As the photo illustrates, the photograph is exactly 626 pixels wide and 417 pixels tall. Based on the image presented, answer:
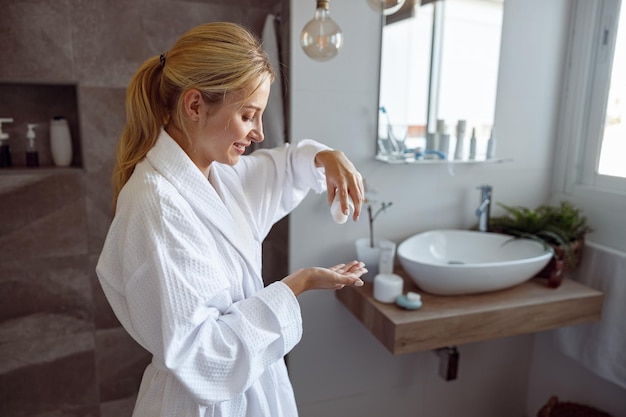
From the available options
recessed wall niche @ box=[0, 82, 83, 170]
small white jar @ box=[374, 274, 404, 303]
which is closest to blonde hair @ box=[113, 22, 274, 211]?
small white jar @ box=[374, 274, 404, 303]

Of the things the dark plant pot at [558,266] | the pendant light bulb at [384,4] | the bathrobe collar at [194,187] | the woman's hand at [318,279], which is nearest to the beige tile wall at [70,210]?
the pendant light bulb at [384,4]

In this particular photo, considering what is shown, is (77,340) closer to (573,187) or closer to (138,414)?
(138,414)

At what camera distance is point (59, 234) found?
6.12 ft

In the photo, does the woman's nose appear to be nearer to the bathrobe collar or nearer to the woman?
the woman

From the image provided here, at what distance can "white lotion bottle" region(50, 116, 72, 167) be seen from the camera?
1843mm

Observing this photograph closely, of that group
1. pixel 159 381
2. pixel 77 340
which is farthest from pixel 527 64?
pixel 77 340

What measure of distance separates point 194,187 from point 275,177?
0.37 meters

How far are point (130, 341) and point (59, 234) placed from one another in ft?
1.79

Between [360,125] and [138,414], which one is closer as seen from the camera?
[138,414]

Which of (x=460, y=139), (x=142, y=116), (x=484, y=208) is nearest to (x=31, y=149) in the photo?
(x=142, y=116)

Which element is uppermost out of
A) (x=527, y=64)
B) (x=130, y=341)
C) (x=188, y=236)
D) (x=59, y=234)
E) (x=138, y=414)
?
(x=527, y=64)

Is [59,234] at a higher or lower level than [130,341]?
higher

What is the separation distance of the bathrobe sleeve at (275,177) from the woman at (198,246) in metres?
0.12

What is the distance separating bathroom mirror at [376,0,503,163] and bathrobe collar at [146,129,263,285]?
0.91m
